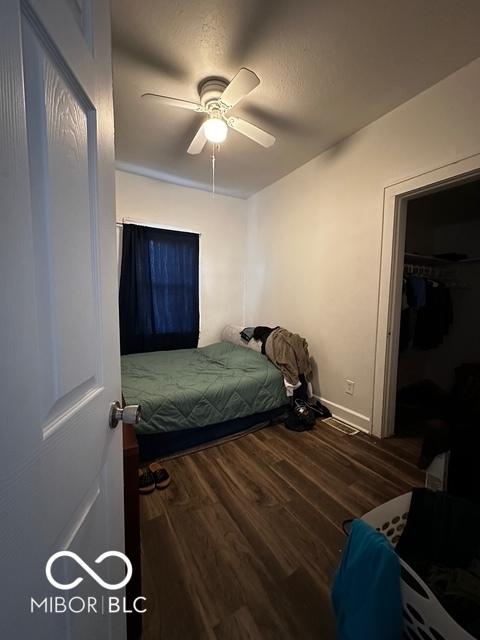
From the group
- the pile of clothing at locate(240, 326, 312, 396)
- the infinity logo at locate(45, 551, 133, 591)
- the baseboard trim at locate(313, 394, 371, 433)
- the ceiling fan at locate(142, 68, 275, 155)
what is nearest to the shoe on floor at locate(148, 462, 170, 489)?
the infinity logo at locate(45, 551, 133, 591)

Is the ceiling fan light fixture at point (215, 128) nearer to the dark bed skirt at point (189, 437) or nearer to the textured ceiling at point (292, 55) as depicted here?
the textured ceiling at point (292, 55)

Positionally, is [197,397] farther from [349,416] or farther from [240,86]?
[240,86]

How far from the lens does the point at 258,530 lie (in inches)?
52.5

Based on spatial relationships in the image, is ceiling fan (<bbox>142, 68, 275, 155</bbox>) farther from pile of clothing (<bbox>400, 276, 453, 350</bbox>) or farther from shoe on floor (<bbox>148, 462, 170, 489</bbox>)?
shoe on floor (<bbox>148, 462, 170, 489</bbox>)

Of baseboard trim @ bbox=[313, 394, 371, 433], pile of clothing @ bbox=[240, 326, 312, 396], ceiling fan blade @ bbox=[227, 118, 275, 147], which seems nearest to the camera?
ceiling fan blade @ bbox=[227, 118, 275, 147]

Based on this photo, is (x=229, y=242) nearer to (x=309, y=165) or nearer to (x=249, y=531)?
(x=309, y=165)

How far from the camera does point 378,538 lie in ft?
2.41

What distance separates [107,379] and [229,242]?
11.3 ft

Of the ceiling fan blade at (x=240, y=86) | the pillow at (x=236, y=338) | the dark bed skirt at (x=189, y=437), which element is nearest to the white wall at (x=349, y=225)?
the pillow at (x=236, y=338)

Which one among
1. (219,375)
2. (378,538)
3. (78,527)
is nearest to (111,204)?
(78,527)

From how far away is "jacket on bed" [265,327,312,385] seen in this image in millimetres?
2572

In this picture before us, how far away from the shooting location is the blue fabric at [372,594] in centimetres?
69

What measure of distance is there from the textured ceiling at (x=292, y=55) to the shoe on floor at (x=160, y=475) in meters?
2.63

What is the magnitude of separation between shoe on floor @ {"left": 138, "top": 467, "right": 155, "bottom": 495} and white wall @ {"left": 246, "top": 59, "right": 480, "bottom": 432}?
5.86 ft
